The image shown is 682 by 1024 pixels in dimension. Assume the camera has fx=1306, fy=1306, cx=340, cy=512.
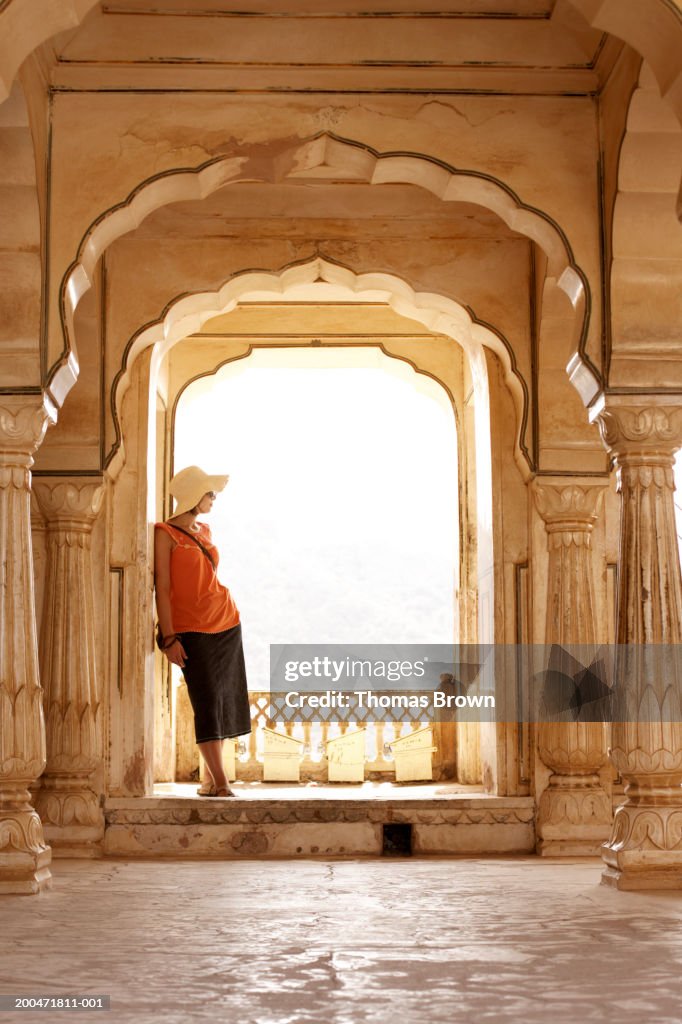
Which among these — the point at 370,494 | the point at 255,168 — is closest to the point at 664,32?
the point at 255,168

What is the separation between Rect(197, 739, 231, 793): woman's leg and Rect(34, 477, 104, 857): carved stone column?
26.1 inches

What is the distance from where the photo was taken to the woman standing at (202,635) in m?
7.68

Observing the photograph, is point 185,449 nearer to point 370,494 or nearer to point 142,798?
point 142,798

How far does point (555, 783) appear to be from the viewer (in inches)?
287

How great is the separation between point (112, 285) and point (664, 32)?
12.7 ft

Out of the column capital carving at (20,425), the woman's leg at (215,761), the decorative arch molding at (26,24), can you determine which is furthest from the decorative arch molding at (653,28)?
the woman's leg at (215,761)

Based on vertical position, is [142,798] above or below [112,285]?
below

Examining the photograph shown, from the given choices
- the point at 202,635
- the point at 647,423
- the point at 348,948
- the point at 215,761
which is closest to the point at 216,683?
the point at 202,635

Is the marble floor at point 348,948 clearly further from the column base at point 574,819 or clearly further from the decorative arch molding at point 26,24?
the decorative arch molding at point 26,24

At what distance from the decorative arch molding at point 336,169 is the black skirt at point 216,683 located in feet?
7.96

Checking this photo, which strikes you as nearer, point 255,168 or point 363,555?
point 255,168

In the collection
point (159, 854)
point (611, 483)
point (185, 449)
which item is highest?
point (185, 449)

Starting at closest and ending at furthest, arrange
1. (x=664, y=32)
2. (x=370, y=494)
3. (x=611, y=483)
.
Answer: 1. (x=664, y=32)
2. (x=611, y=483)
3. (x=370, y=494)

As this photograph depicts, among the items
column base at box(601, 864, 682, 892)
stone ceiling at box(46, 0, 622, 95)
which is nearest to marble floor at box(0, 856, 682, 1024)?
column base at box(601, 864, 682, 892)
